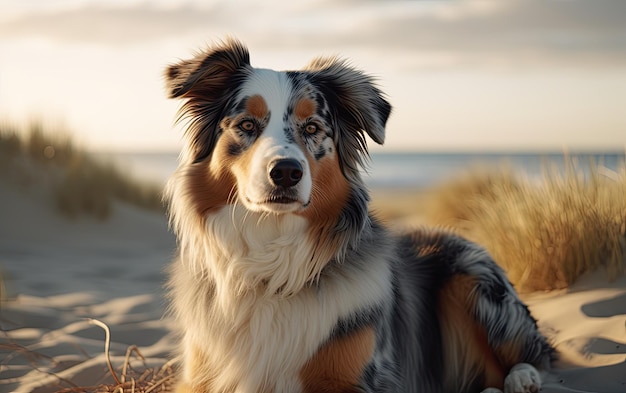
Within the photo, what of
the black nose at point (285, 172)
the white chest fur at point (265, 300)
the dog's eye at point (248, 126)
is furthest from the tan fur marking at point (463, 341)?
the dog's eye at point (248, 126)

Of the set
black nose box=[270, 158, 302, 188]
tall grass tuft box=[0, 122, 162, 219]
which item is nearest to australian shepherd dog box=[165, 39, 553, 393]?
black nose box=[270, 158, 302, 188]

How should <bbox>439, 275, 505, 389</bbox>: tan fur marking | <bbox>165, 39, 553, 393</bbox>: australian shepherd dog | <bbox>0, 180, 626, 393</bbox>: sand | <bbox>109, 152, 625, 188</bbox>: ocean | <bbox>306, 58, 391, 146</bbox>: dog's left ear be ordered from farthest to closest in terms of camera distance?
<bbox>109, 152, 625, 188</bbox>: ocean < <bbox>0, 180, 626, 393</bbox>: sand < <bbox>439, 275, 505, 389</bbox>: tan fur marking < <bbox>306, 58, 391, 146</bbox>: dog's left ear < <bbox>165, 39, 553, 393</bbox>: australian shepherd dog

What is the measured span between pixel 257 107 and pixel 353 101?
2.11 ft

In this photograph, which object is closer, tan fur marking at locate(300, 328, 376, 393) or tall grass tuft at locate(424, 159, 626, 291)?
tan fur marking at locate(300, 328, 376, 393)

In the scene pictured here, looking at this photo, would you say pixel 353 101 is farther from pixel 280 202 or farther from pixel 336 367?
pixel 336 367

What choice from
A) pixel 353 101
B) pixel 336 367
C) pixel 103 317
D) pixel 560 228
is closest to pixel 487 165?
pixel 560 228

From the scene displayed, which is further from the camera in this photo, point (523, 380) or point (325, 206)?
point (523, 380)

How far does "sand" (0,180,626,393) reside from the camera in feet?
15.0

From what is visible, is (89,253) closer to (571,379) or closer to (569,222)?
(569,222)

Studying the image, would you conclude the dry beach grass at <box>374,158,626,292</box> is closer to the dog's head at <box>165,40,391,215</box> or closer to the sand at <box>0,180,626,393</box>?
the sand at <box>0,180,626,393</box>

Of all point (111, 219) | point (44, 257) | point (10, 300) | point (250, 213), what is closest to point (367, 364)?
point (250, 213)

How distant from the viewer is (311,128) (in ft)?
12.2

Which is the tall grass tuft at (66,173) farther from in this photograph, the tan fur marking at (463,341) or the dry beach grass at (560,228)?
the tan fur marking at (463,341)

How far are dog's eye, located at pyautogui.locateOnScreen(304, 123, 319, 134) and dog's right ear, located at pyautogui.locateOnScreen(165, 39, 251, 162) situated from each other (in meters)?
0.48
